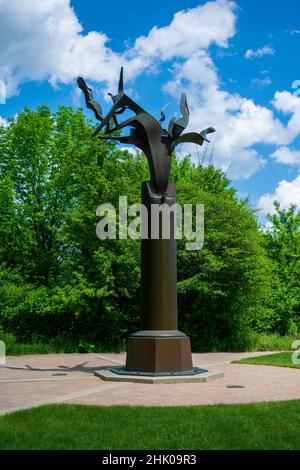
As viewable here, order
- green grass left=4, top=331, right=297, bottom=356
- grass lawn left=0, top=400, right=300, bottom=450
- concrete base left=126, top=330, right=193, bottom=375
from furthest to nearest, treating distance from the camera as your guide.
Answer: green grass left=4, top=331, right=297, bottom=356 → concrete base left=126, top=330, right=193, bottom=375 → grass lawn left=0, top=400, right=300, bottom=450

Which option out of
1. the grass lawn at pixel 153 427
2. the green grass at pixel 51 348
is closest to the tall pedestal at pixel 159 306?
Result: the grass lawn at pixel 153 427

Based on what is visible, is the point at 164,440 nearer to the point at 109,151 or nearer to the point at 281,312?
the point at 109,151

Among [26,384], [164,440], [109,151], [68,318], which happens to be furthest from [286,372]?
[109,151]

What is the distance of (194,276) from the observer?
17578mm

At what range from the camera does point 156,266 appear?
33.9 ft

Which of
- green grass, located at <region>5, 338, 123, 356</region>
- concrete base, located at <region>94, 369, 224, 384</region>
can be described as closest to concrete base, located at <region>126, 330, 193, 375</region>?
concrete base, located at <region>94, 369, 224, 384</region>

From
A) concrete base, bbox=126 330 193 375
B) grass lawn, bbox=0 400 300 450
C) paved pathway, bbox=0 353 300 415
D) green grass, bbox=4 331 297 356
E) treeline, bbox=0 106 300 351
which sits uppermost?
treeline, bbox=0 106 300 351

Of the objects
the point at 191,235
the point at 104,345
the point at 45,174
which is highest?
the point at 45,174

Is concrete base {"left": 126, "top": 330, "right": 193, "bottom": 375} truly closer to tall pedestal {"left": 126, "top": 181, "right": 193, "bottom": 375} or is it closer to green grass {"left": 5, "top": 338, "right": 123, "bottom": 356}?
tall pedestal {"left": 126, "top": 181, "right": 193, "bottom": 375}

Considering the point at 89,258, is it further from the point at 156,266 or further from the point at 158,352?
the point at 158,352

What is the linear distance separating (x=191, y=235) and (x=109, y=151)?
4844 millimetres

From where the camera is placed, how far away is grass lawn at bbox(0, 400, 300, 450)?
16.5 feet

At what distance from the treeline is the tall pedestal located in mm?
6470
